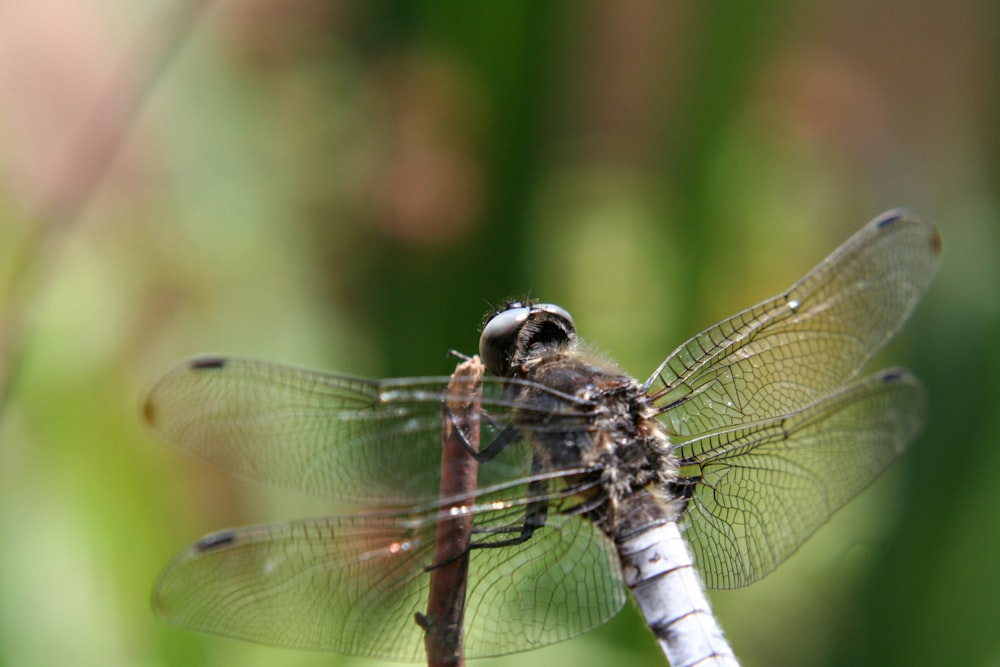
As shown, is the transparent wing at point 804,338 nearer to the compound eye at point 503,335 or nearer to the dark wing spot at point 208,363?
the compound eye at point 503,335

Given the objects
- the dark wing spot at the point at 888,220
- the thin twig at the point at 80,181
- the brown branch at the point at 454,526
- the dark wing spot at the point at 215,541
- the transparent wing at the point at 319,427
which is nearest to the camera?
the brown branch at the point at 454,526

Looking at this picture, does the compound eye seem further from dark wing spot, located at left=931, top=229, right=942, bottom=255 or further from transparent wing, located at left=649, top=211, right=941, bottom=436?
dark wing spot, located at left=931, top=229, right=942, bottom=255

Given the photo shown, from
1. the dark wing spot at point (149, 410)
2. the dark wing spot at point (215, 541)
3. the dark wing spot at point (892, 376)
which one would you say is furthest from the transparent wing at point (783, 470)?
the dark wing spot at point (149, 410)

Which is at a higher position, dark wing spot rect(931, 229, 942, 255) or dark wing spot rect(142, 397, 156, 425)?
dark wing spot rect(931, 229, 942, 255)

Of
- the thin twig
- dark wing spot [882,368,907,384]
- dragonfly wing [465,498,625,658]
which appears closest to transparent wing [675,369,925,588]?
dark wing spot [882,368,907,384]

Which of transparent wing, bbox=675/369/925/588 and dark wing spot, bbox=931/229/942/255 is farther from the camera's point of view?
dark wing spot, bbox=931/229/942/255

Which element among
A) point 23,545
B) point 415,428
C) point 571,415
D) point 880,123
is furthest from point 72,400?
point 880,123

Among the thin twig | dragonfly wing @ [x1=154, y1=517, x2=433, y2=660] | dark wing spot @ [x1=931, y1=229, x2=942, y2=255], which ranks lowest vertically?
dragonfly wing @ [x1=154, y1=517, x2=433, y2=660]
